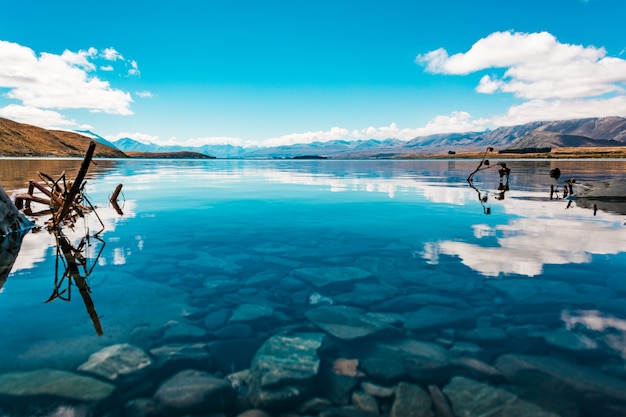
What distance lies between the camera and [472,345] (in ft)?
22.2

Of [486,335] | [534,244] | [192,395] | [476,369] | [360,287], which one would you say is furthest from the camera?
[534,244]

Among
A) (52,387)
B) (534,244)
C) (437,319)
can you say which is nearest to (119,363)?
(52,387)

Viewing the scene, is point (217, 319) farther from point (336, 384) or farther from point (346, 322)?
point (336, 384)

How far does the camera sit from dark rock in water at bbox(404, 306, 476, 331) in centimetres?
754

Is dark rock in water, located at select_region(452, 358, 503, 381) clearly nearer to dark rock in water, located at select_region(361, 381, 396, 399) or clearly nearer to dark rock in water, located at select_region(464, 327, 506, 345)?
dark rock in water, located at select_region(464, 327, 506, 345)

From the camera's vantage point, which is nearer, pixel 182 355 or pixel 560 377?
pixel 560 377

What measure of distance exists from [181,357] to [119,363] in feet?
3.29

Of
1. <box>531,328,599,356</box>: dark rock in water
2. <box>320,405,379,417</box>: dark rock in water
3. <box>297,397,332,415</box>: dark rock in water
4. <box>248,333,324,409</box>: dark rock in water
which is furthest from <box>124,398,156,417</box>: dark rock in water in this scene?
<box>531,328,599,356</box>: dark rock in water

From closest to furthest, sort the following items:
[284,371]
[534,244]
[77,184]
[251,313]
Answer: [284,371], [251,313], [534,244], [77,184]

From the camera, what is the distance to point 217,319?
7.89m

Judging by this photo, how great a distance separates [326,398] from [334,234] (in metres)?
11.3

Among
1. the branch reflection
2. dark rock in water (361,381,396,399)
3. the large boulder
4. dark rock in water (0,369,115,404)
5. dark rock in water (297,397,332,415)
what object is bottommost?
dark rock in water (297,397,332,415)

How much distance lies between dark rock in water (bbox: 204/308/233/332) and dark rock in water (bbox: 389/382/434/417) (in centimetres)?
390

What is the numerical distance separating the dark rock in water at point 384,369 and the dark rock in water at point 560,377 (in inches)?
66.2
